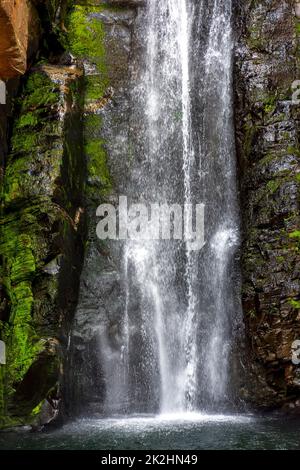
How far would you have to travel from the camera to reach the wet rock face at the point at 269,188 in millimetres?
8570

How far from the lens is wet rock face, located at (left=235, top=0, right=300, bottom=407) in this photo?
28.1ft

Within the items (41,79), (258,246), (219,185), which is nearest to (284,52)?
(219,185)

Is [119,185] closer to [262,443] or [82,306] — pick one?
[82,306]

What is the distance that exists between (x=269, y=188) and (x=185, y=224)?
163 cm

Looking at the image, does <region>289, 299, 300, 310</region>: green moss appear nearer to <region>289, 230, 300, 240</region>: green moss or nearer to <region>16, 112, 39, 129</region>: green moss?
<region>289, 230, 300, 240</region>: green moss

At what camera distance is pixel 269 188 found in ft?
30.5

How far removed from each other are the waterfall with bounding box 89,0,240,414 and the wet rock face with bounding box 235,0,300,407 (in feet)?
1.39

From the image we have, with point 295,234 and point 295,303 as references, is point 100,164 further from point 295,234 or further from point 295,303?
point 295,303

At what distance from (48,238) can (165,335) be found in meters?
2.60

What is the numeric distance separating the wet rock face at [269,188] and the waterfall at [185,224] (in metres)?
0.42

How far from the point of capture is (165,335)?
9.38 meters

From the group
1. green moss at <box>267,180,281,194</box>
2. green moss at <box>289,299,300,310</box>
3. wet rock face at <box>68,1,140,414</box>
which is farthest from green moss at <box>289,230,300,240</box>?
wet rock face at <box>68,1,140,414</box>

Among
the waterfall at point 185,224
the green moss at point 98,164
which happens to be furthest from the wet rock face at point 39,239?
the waterfall at point 185,224
